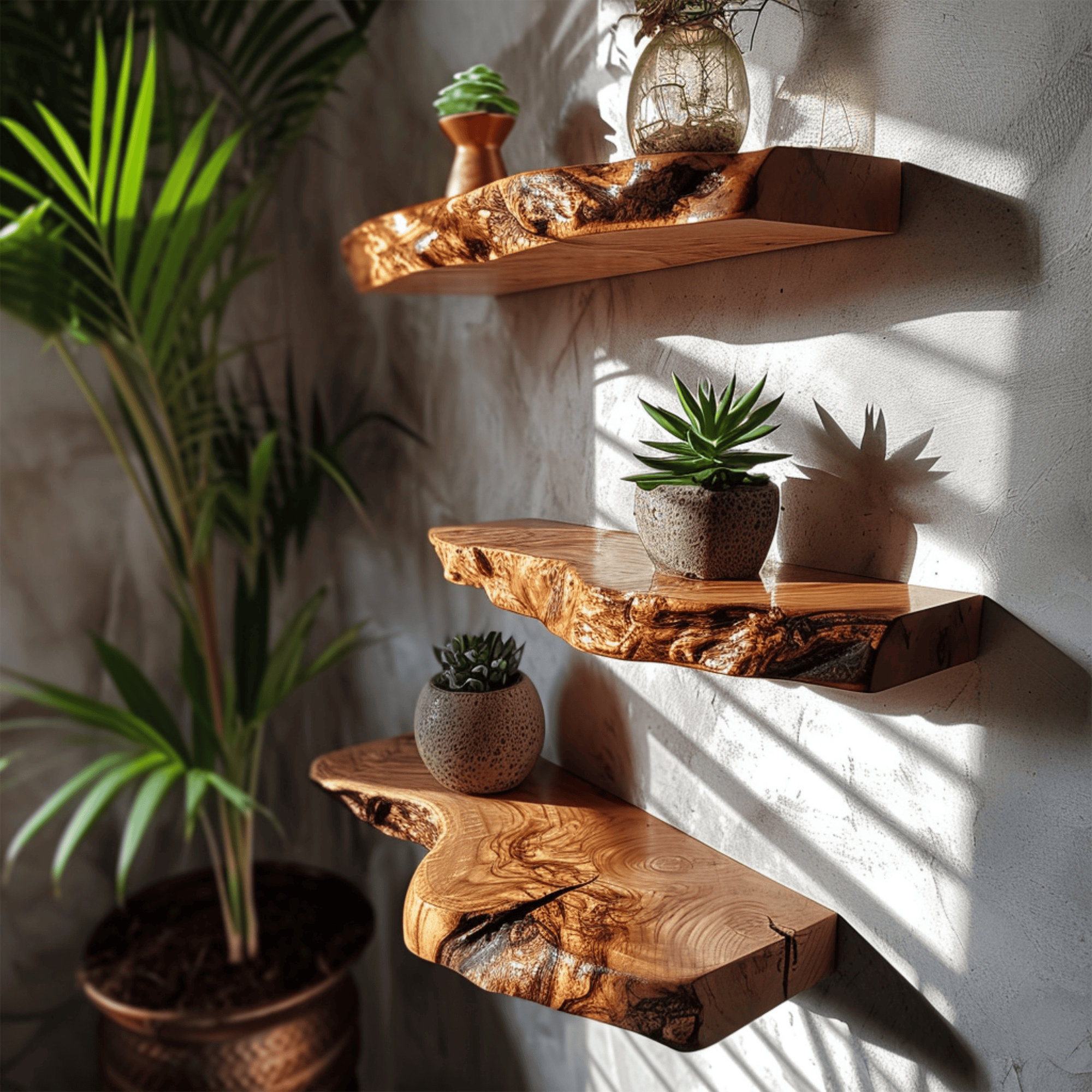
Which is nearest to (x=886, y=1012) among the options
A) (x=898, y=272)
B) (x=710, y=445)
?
(x=710, y=445)

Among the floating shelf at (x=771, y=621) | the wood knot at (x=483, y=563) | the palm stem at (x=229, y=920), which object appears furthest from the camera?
the palm stem at (x=229, y=920)

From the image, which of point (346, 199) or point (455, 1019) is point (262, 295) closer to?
point (346, 199)

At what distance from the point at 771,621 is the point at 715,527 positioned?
115mm

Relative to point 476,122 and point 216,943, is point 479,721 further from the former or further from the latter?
point 216,943

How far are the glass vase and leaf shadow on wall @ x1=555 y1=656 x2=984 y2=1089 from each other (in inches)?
21.0

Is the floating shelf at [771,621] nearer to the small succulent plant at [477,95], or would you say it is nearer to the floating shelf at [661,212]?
the floating shelf at [661,212]

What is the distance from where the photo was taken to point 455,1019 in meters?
1.56

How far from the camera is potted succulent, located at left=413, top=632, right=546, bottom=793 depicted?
1.02 metres

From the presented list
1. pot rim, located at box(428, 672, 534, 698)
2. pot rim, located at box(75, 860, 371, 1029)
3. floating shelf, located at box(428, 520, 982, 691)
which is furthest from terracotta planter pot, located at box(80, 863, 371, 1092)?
floating shelf, located at box(428, 520, 982, 691)

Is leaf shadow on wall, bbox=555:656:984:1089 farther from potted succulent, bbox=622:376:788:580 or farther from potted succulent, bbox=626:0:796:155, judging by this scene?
potted succulent, bbox=626:0:796:155

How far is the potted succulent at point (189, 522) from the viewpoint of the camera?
46.9 inches

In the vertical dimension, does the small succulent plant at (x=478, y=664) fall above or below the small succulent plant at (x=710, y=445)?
below

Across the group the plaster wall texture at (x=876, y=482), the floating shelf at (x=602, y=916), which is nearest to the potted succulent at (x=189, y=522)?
the plaster wall texture at (x=876, y=482)

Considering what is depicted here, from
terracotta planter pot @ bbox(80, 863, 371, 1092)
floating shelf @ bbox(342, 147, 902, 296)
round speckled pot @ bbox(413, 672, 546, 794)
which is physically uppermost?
floating shelf @ bbox(342, 147, 902, 296)
